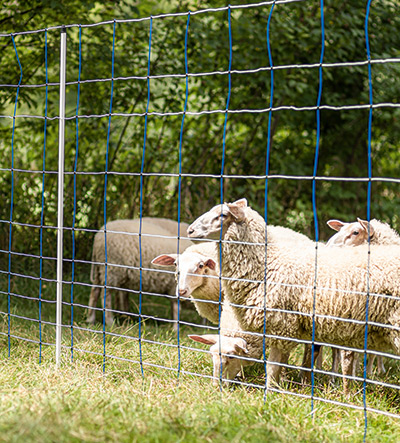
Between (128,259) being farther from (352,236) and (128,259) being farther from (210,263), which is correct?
(352,236)

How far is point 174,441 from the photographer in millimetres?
2516

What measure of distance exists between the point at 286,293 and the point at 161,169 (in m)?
5.24

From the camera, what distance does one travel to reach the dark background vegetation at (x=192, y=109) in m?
7.57

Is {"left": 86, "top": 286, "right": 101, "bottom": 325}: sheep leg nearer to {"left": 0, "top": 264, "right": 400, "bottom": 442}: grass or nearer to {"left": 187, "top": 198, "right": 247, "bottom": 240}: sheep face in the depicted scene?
{"left": 0, "top": 264, "right": 400, "bottom": 442}: grass

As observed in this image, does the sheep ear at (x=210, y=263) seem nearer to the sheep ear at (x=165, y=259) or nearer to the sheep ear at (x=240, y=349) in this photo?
the sheep ear at (x=165, y=259)

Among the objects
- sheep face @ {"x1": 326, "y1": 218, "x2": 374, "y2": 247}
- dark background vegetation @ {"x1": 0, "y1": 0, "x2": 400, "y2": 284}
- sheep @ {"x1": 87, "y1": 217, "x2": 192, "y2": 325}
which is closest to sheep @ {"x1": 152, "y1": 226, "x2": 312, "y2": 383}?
sheep face @ {"x1": 326, "y1": 218, "x2": 374, "y2": 247}

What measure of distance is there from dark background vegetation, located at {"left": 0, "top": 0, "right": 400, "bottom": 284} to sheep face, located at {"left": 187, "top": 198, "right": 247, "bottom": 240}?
3852 millimetres

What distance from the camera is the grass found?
2.59 meters

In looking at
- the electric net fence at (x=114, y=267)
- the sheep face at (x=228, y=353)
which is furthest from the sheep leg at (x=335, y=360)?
the sheep face at (x=228, y=353)

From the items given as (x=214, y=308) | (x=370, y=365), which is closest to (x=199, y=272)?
(x=214, y=308)

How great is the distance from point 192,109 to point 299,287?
19.6 feet

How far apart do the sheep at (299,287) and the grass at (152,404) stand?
33cm

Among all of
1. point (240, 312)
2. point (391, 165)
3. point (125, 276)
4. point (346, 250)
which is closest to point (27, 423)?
point (240, 312)

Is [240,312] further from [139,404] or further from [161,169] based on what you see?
[161,169]
